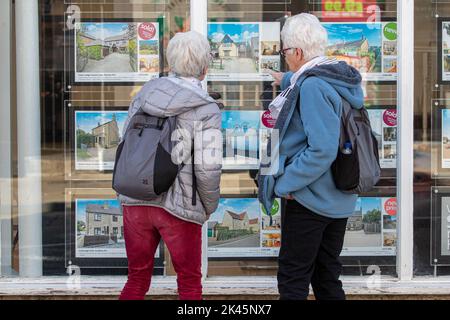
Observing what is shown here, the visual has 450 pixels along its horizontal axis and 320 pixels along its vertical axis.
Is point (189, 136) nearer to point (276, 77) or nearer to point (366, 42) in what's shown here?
point (276, 77)

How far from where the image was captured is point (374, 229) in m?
4.96

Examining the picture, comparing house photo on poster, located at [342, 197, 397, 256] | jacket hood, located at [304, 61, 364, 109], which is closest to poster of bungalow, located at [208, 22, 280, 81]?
house photo on poster, located at [342, 197, 397, 256]

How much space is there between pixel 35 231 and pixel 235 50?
68.1 inches

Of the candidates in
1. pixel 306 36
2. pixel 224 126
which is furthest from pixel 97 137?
pixel 306 36

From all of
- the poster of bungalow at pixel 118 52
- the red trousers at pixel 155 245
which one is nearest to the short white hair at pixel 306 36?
the red trousers at pixel 155 245

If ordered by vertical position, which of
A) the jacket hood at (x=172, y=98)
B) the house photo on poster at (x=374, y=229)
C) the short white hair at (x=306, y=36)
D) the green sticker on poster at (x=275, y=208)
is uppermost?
the short white hair at (x=306, y=36)

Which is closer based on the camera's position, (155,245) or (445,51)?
(155,245)

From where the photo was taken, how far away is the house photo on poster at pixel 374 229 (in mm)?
4949

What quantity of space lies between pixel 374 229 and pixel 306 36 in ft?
5.56

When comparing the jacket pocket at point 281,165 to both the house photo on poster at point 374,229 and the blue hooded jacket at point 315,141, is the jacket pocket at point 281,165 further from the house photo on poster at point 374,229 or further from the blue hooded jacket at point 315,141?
the house photo on poster at point 374,229

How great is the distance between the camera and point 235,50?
4891 mm

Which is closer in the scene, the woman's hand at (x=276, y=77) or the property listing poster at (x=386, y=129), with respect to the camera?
the woman's hand at (x=276, y=77)

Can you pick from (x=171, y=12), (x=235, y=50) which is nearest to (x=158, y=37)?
(x=171, y=12)

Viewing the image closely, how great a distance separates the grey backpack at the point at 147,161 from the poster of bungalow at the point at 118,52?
4.06 ft
